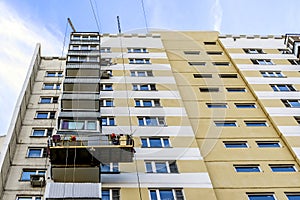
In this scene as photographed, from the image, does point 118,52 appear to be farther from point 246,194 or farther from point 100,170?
point 246,194

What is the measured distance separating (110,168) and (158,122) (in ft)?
15.9

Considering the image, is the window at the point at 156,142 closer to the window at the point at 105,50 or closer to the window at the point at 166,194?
the window at the point at 166,194

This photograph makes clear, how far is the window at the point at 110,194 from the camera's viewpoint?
17047 millimetres

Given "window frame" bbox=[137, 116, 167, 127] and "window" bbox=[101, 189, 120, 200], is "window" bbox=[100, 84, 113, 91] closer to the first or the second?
"window frame" bbox=[137, 116, 167, 127]

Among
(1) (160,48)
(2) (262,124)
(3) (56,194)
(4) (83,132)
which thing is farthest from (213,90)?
(3) (56,194)

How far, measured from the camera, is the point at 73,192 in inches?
620

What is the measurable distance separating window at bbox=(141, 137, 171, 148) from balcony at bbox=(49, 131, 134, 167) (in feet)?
7.44

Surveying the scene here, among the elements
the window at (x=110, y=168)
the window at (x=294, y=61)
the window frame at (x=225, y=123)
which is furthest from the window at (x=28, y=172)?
the window at (x=294, y=61)

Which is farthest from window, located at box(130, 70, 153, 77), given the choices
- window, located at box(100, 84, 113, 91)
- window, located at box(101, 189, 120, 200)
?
window, located at box(101, 189, 120, 200)

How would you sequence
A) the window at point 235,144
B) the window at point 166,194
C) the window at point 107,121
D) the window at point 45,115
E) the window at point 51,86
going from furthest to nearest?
the window at point 51,86 < the window at point 45,115 < the window at point 107,121 < the window at point 235,144 < the window at point 166,194

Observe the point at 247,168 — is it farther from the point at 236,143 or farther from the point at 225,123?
the point at 225,123

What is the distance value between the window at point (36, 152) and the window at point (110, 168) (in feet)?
13.2

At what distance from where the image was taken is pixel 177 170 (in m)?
18.7

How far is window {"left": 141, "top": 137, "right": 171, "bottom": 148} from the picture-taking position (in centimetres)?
2052
